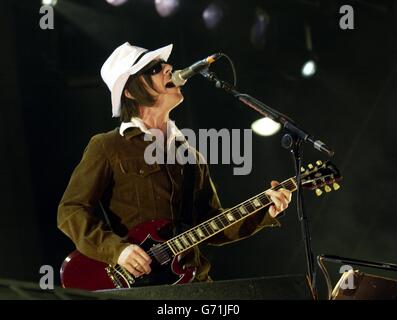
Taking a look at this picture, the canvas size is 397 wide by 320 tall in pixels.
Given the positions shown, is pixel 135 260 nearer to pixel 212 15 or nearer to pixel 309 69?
pixel 212 15

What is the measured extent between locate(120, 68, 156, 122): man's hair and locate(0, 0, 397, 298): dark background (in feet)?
3.22

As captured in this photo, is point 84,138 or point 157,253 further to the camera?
point 84,138

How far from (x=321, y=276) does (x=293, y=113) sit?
4.35ft

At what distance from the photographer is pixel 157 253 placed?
3.10 metres

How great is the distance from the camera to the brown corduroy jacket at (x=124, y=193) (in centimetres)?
325

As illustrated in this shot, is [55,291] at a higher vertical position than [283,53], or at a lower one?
lower

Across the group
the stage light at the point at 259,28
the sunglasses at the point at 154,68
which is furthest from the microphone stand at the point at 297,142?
the stage light at the point at 259,28

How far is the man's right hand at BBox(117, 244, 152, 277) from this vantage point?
9.91ft

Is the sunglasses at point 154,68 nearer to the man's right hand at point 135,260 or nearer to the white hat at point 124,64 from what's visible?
→ the white hat at point 124,64

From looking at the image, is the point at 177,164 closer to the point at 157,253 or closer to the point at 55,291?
the point at 157,253

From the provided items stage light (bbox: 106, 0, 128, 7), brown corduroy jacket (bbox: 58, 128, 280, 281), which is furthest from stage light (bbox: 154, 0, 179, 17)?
brown corduroy jacket (bbox: 58, 128, 280, 281)

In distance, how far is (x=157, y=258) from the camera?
310 centimetres

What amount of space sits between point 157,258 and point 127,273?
0.53 ft

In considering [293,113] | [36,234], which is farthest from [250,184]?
[36,234]
